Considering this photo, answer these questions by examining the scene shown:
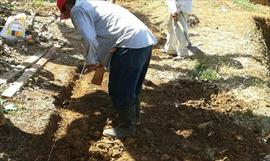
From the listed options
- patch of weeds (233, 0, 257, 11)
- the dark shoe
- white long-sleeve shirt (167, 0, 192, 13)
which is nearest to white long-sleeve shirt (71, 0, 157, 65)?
Result: the dark shoe

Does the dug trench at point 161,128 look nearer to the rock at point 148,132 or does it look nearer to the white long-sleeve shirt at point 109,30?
the rock at point 148,132

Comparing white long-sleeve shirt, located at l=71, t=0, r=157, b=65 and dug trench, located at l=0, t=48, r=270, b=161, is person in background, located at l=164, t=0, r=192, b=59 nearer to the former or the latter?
dug trench, located at l=0, t=48, r=270, b=161

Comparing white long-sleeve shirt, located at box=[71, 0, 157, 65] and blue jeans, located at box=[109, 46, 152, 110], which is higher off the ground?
white long-sleeve shirt, located at box=[71, 0, 157, 65]

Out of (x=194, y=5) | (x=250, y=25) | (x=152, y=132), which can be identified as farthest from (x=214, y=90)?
(x=194, y=5)

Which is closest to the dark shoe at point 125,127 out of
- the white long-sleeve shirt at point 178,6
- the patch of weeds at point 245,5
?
the white long-sleeve shirt at point 178,6

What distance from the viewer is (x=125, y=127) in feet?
16.7

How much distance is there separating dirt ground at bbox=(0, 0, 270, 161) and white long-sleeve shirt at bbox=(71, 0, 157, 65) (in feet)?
3.54

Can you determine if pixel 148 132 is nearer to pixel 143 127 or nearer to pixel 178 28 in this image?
pixel 143 127

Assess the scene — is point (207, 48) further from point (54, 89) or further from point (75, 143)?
point (75, 143)

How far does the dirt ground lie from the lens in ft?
16.1

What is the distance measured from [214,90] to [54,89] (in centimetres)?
245

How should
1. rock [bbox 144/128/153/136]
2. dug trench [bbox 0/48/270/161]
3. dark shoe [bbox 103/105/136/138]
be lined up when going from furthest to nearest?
rock [bbox 144/128/153/136] < dark shoe [bbox 103/105/136/138] < dug trench [bbox 0/48/270/161]

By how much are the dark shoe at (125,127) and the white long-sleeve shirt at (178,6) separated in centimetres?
319

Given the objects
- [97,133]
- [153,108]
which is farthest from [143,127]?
[153,108]
